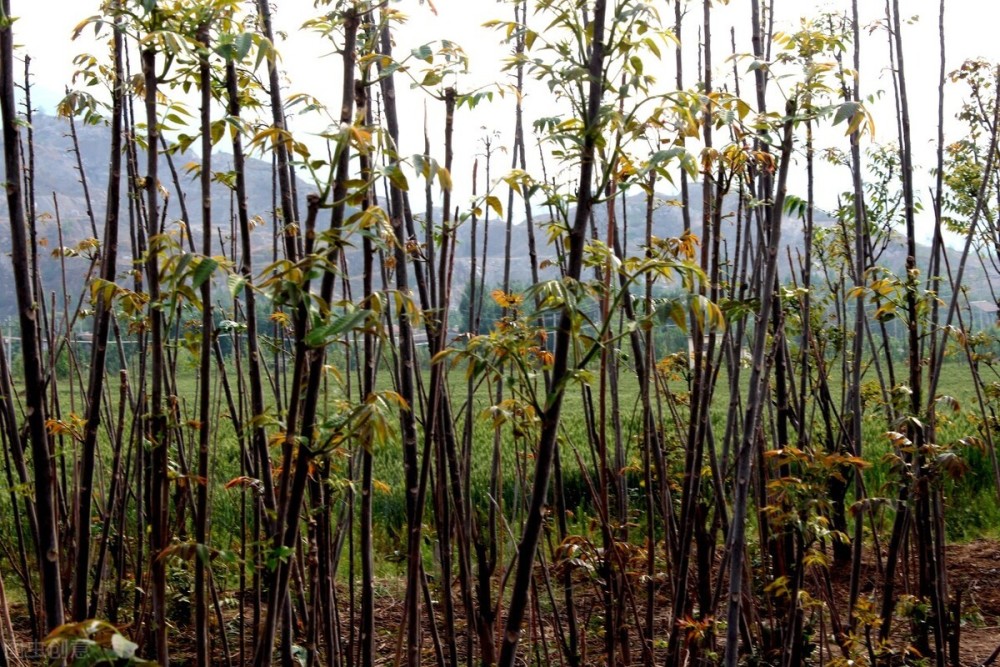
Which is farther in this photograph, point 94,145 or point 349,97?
point 94,145

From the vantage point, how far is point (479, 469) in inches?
307

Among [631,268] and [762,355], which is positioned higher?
[631,268]

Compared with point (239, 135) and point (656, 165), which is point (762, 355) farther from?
point (239, 135)

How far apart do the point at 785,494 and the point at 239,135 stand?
4.97ft

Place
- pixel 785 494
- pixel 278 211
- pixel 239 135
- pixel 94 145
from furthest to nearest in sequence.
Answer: pixel 94 145
pixel 278 211
pixel 785 494
pixel 239 135

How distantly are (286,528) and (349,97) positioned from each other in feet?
2.19

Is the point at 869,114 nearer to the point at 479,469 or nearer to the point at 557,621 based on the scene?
the point at 557,621

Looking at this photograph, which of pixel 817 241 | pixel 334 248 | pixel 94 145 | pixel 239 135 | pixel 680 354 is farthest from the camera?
pixel 94 145

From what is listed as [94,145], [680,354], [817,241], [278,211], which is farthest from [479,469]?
[94,145]

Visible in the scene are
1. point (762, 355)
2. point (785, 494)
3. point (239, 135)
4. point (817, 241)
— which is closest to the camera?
point (239, 135)

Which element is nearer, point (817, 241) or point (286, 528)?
point (286, 528)

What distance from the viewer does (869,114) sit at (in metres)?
1.63

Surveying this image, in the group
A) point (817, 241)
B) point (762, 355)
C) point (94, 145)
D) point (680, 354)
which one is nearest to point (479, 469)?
point (817, 241)

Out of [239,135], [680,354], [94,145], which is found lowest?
[680,354]
